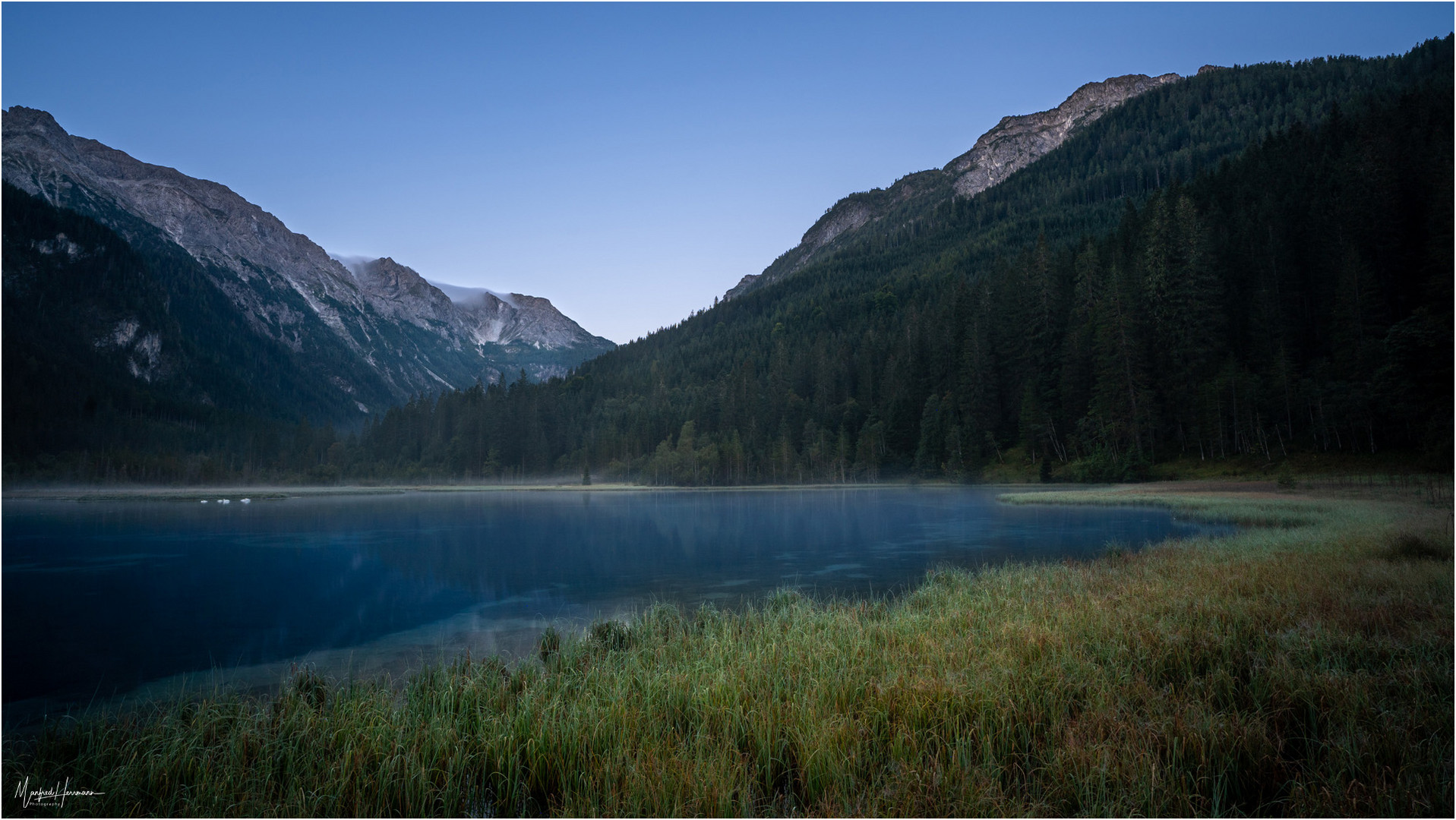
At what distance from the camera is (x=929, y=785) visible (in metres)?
5.14

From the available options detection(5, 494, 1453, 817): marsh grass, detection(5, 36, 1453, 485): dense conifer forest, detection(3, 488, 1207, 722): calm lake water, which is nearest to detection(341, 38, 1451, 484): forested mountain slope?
detection(5, 36, 1453, 485): dense conifer forest

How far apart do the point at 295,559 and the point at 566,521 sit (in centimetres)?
1923

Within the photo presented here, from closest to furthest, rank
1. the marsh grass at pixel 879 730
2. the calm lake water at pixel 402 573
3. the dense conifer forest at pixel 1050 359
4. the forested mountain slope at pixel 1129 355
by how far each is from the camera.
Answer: the marsh grass at pixel 879 730, the calm lake water at pixel 402 573, the forested mountain slope at pixel 1129 355, the dense conifer forest at pixel 1050 359

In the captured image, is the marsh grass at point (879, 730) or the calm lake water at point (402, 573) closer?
the marsh grass at point (879, 730)

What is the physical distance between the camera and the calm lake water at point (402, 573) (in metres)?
13.7

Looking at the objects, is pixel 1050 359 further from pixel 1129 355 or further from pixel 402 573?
pixel 402 573

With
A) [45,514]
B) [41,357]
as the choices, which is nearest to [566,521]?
[45,514]

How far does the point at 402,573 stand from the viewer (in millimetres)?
25453

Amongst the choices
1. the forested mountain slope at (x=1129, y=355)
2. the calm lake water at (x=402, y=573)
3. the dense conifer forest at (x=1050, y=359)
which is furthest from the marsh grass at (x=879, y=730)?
the dense conifer forest at (x=1050, y=359)

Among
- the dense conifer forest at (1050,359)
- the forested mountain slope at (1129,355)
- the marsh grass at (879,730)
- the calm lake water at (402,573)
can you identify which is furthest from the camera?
the dense conifer forest at (1050,359)

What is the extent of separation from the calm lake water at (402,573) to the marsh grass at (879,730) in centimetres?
394

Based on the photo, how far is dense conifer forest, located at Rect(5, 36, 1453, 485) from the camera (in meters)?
53.1

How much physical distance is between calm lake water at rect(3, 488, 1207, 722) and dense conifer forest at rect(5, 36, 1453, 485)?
932 inches

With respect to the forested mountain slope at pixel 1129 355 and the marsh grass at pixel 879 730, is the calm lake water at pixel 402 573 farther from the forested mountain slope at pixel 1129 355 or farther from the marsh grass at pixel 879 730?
the forested mountain slope at pixel 1129 355
